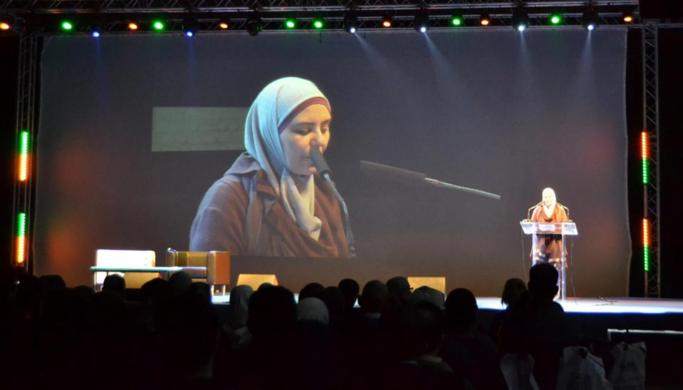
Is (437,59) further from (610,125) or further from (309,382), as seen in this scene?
(309,382)

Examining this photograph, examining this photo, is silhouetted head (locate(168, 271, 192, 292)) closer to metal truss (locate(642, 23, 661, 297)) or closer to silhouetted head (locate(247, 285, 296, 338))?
→ silhouetted head (locate(247, 285, 296, 338))

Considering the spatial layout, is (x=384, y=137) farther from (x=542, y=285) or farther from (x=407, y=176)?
(x=542, y=285)

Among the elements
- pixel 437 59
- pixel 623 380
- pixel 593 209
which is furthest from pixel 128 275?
pixel 623 380

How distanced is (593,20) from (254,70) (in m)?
A: 4.71

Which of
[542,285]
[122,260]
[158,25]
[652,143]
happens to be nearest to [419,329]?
[542,285]

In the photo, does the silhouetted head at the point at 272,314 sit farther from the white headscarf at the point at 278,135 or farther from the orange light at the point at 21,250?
the orange light at the point at 21,250

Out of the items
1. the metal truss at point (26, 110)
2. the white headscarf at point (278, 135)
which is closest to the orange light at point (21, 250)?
the metal truss at point (26, 110)

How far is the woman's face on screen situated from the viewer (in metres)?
11.5

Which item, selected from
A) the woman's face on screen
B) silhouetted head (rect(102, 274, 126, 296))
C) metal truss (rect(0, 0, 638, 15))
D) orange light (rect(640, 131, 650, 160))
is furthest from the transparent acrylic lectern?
silhouetted head (rect(102, 274, 126, 296))

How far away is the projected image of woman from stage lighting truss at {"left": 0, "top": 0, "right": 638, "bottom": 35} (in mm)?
979

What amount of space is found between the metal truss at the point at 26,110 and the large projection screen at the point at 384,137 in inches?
5.9

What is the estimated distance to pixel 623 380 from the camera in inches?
133

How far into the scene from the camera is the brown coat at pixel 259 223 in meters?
11.4

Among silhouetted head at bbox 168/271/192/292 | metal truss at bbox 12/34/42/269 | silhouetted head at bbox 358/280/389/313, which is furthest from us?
metal truss at bbox 12/34/42/269
